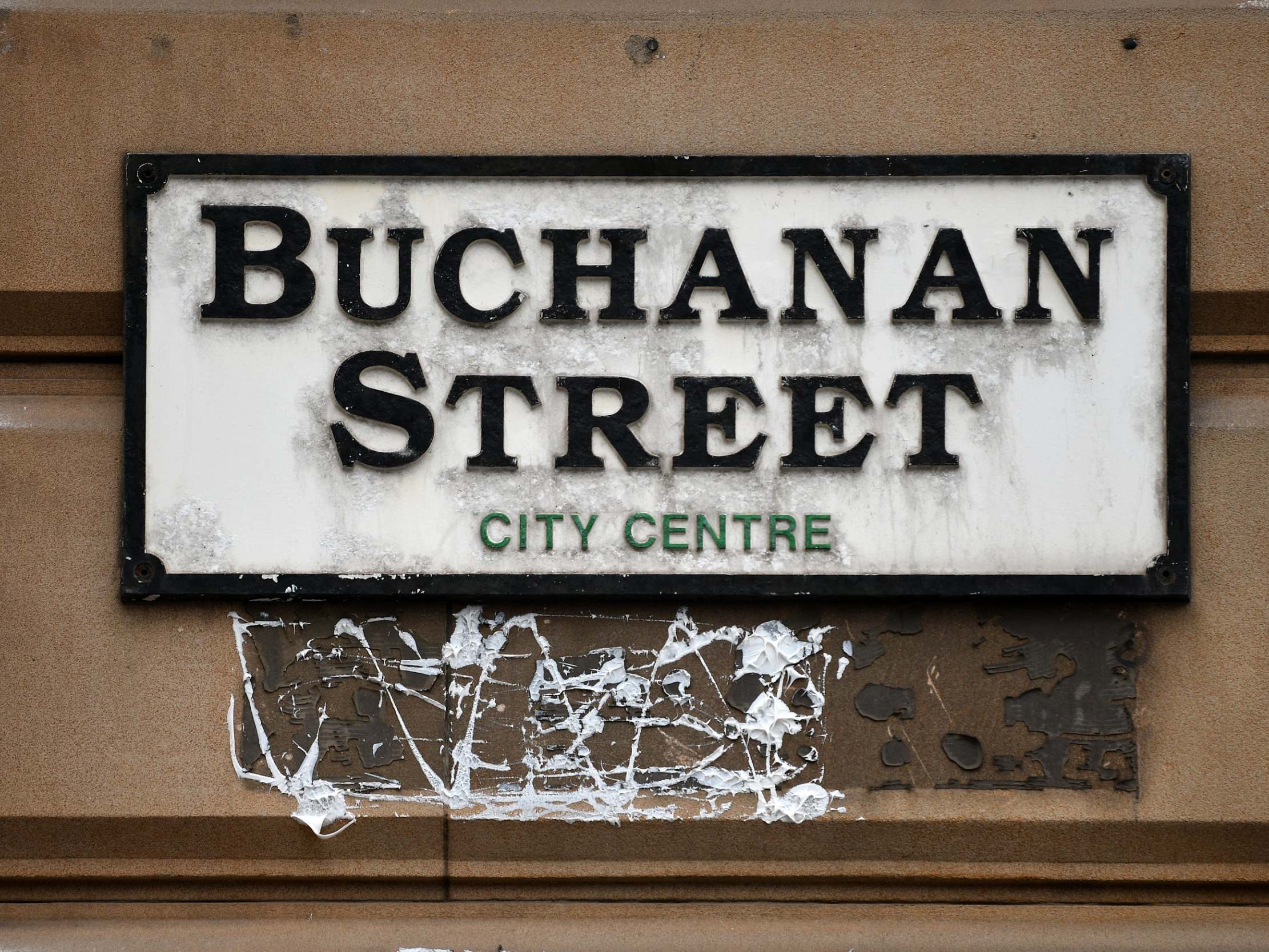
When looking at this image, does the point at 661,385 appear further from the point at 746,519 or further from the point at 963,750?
the point at 963,750

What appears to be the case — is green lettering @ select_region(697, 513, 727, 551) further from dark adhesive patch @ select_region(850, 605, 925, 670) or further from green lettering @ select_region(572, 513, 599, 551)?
dark adhesive patch @ select_region(850, 605, 925, 670)

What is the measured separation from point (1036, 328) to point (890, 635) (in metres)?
0.62

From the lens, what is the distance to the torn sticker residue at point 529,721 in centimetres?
223

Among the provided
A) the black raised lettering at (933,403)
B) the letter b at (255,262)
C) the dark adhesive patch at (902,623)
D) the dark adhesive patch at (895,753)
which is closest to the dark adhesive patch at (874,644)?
the dark adhesive patch at (902,623)

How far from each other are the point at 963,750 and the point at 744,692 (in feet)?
1.36

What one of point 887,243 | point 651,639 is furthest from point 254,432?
point 887,243

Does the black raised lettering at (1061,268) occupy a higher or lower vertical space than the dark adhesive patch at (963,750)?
higher

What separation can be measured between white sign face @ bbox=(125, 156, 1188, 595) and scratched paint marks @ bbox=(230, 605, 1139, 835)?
0.11 meters

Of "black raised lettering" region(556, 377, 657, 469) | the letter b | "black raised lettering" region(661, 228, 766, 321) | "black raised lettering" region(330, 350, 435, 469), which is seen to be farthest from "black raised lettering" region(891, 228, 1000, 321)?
the letter b

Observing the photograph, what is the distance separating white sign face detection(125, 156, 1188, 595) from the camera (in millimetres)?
2195

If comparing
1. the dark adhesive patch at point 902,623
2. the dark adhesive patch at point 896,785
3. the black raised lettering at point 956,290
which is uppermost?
the black raised lettering at point 956,290

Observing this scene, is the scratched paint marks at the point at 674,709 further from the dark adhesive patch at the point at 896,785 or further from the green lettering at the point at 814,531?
the green lettering at the point at 814,531

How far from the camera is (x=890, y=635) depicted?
7.34 feet

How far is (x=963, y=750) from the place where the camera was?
2.22 meters
